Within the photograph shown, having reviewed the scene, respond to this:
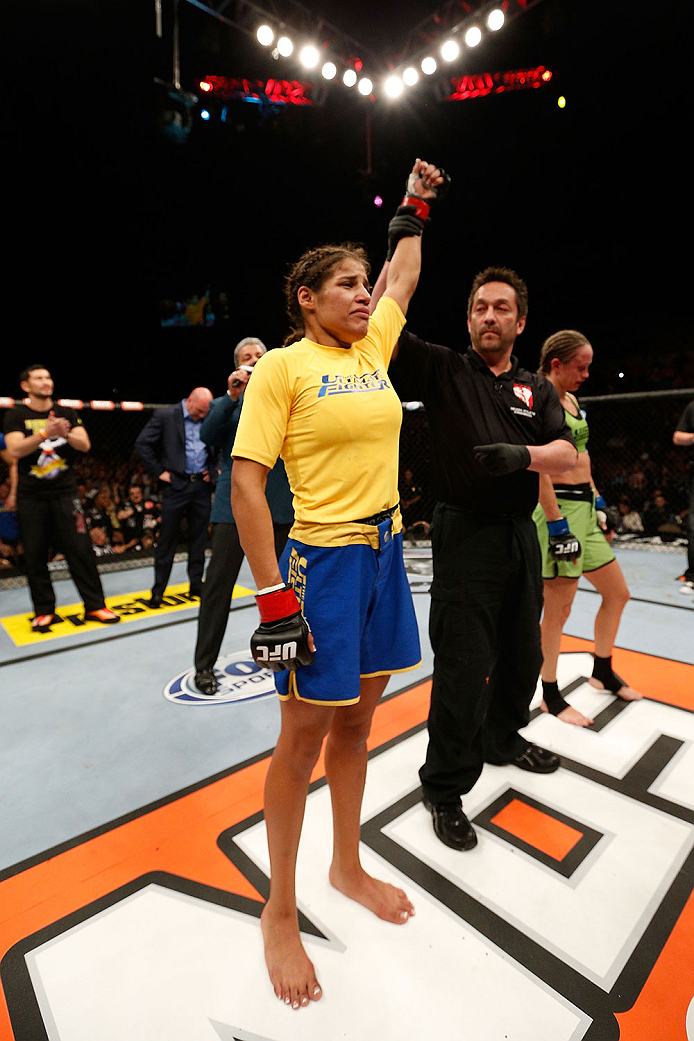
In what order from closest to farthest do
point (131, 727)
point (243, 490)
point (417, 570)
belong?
point (243, 490) → point (131, 727) → point (417, 570)

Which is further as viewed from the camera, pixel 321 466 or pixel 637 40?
pixel 637 40

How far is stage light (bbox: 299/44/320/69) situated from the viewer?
240 inches

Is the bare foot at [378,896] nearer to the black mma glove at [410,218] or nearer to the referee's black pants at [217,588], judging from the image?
the referee's black pants at [217,588]

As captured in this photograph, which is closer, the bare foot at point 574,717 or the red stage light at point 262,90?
the bare foot at point 574,717

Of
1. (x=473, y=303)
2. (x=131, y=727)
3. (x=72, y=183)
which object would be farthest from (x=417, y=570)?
(x=72, y=183)

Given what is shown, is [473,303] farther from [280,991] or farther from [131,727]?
[131,727]

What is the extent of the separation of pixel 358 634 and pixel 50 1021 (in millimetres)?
1038

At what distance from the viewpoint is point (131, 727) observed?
7.79ft

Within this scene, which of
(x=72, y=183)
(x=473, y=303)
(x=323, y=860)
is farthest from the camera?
(x=72, y=183)

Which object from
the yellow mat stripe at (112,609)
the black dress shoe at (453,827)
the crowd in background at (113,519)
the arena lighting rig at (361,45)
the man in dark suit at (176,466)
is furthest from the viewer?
the arena lighting rig at (361,45)

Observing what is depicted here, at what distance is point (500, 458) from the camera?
148 cm

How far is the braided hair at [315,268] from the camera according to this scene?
1.18 meters

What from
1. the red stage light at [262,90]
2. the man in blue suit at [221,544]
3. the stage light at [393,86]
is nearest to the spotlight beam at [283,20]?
the stage light at [393,86]

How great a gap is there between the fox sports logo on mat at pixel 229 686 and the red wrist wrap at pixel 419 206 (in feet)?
6.63
